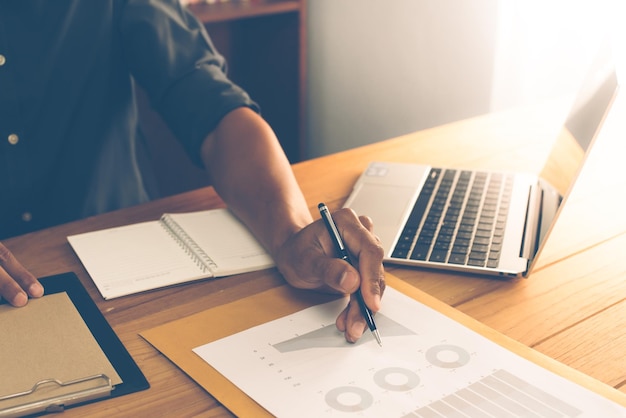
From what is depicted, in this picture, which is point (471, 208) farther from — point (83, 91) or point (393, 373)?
point (83, 91)

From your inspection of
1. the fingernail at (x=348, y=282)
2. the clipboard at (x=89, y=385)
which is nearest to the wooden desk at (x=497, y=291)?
the clipboard at (x=89, y=385)

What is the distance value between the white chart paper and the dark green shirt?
0.58 meters

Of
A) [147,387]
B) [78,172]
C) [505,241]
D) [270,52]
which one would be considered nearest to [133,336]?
[147,387]

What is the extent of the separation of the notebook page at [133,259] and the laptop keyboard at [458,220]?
0.28 meters

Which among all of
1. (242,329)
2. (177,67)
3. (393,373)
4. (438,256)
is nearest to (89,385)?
(242,329)

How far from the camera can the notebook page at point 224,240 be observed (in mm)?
967

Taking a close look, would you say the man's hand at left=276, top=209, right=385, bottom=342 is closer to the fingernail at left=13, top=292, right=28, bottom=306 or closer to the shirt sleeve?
the fingernail at left=13, top=292, right=28, bottom=306

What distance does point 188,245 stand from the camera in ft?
3.33

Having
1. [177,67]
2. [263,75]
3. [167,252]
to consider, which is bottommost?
[263,75]

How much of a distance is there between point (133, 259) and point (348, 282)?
307 mm

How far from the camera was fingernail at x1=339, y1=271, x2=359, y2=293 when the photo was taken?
2.73 feet

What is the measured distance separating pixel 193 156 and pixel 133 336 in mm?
568

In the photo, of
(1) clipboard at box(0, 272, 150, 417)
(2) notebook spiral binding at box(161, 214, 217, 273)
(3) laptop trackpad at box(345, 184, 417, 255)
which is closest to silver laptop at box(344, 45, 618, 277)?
(3) laptop trackpad at box(345, 184, 417, 255)

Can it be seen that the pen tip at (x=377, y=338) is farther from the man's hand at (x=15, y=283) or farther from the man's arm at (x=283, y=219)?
the man's hand at (x=15, y=283)
